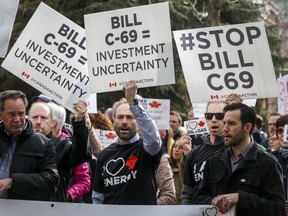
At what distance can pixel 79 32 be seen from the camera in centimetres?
924

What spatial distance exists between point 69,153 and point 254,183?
1669 millimetres

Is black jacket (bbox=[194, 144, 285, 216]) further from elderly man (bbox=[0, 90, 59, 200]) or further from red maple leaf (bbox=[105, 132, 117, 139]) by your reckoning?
red maple leaf (bbox=[105, 132, 117, 139])

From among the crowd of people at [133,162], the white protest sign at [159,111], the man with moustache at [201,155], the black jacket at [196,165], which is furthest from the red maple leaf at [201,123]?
the black jacket at [196,165]

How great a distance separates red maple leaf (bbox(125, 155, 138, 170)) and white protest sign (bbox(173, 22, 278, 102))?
60.0 inches

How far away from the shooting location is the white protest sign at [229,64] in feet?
28.8

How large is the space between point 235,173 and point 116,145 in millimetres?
1407

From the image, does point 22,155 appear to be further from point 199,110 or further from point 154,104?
point 199,110

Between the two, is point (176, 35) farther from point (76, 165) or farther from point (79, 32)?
point (76, 165)

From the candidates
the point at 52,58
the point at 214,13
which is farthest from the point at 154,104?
the point at 214,13

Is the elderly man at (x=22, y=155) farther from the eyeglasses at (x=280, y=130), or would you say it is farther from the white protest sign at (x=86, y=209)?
the eyeglasses at (x=280, y=130)

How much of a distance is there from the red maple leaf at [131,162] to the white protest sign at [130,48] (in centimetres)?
118

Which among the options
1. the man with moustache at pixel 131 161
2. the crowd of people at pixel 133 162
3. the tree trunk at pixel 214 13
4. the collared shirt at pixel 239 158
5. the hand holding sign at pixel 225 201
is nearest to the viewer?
the hand holding sign at pixel 225 201

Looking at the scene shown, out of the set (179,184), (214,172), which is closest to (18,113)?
(214,172)

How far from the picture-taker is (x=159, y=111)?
12.4 meters
